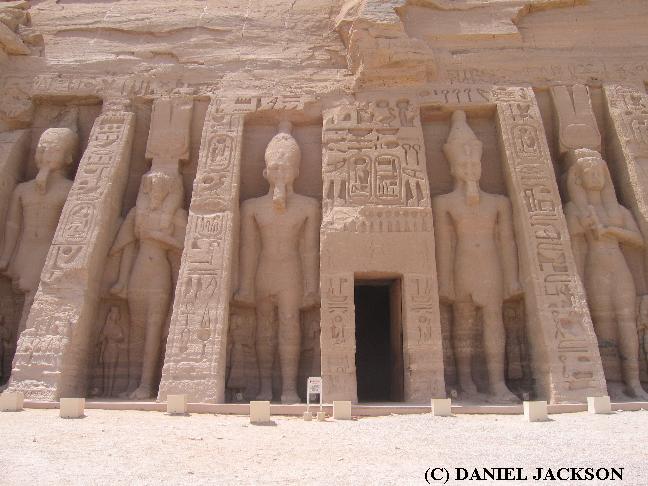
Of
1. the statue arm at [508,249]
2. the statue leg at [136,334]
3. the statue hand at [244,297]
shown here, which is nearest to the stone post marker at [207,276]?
the statue hand at [244,297]

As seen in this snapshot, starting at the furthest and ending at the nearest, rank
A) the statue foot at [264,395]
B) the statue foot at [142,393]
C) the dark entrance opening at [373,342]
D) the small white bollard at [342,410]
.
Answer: the dark entrance opening at [373,342], the statue foot at [264,395], the statue foot at [142,393], the small white bollard at [342,410]

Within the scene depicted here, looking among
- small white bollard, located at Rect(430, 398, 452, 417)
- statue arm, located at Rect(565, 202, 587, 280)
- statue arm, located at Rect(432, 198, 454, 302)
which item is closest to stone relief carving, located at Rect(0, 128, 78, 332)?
statue arm, located at Rect(432, 198, 454, 302)

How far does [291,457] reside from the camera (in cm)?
393

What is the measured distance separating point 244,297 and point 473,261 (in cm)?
306

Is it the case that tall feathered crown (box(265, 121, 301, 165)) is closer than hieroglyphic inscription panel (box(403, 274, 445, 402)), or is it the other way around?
hieroglyphic inscription panel (box(403, 274, 445, 402))

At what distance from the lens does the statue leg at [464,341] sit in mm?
7846

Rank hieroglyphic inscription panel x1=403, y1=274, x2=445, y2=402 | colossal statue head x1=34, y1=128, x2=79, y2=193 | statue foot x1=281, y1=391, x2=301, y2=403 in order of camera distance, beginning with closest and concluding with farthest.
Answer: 1. hieroglyphic inscription panel x1=403, y1=274, x2=445, y2=402
2. statue foot x1=281, y1=391, x2=301, y2=403
3. colossal statue head x1=34, y1=128, x2=79, y2=193

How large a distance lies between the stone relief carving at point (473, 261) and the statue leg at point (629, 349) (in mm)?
1340

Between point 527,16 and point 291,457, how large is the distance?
28.2 feet

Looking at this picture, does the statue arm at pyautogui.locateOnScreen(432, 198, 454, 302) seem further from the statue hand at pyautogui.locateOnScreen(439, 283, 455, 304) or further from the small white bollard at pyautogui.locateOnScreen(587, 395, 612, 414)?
the small white bollard at pyautogui.locateOnScreen(587, 395, 612, 414)

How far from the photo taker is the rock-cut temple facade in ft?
24.7

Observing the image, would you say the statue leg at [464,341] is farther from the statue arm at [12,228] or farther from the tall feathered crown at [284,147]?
the statue arm at [12,228]

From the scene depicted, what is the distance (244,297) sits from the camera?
26.2 ft

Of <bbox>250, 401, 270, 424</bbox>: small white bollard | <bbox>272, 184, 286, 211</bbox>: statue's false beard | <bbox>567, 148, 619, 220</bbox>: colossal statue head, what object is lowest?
<bbox>250, 401, 270, 424</bbox>: small white bollard
